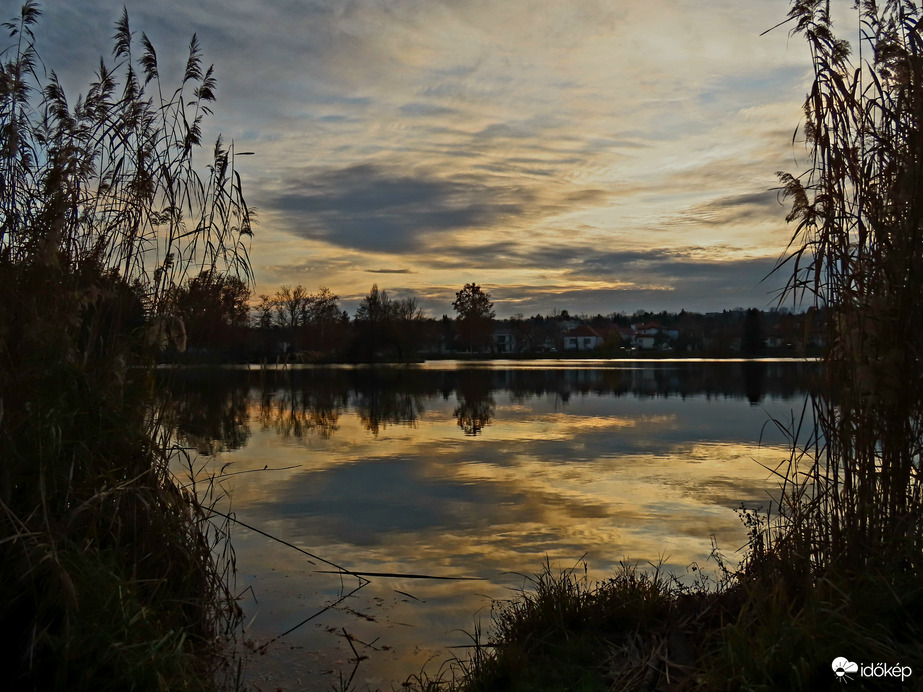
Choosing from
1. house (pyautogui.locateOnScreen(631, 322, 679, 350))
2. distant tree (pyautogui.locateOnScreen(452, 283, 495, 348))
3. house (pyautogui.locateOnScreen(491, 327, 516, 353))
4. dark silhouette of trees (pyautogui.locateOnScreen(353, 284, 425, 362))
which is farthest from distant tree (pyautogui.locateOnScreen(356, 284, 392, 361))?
house (pyautogui.locateOnScreen(631, 322, 679, 350))

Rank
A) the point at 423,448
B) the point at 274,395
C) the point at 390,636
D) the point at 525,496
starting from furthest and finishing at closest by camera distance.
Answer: the point at 274,395 < the point at 423,448 < the point at 525,496 < the point at 390,636

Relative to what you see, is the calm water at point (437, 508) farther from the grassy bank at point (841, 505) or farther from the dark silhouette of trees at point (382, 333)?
the dark silhouette of trees at point (382, 333)

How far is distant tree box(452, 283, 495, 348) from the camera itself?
91.7 m

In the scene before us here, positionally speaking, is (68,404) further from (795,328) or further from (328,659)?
(795,328)

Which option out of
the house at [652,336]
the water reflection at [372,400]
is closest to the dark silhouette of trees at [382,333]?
the water reflection at [372,400]

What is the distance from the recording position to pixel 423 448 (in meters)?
12.7

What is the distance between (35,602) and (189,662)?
29.9 inches

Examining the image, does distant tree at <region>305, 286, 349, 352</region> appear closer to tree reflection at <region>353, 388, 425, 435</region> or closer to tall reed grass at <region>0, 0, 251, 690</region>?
tree reflection at <region>353, 388, 425, 435</region>

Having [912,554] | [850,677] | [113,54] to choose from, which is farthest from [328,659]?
[113,54]

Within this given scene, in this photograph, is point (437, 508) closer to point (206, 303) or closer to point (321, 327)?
point (206, 303)

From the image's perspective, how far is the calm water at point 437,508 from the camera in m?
4.89

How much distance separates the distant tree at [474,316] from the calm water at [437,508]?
7382cm

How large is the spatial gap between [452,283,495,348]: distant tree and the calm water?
242 ft

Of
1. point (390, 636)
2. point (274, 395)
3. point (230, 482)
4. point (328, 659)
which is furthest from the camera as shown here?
point (274, 395)
